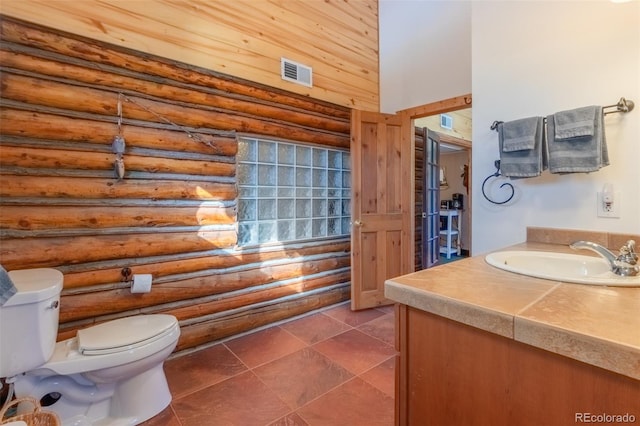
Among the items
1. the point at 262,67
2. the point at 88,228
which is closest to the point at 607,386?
the point at 88,228

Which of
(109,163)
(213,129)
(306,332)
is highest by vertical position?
(213,129)

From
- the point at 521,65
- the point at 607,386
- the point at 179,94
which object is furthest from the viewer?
the point at 179,94

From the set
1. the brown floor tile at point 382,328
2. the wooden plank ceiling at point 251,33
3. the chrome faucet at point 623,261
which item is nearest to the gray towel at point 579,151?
the chrome faucet at point 623,261

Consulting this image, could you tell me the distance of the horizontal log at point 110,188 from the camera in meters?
1.70

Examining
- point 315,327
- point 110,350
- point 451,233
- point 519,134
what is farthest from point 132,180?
point 451,233

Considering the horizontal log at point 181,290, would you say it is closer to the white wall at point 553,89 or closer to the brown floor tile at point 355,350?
the brown floor tile at point 355,350

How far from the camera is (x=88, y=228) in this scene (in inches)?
74.5

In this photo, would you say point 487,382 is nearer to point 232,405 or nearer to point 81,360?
point 232,405

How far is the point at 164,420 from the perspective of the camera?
5.25ft

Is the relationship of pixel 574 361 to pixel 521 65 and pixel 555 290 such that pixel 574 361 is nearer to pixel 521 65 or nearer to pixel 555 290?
pixel 555 290

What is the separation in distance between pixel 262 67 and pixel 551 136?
220 cm

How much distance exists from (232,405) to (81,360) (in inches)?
31.5

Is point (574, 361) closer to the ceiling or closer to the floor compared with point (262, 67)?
closer to the floor

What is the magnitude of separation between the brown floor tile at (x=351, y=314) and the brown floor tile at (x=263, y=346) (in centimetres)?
57
